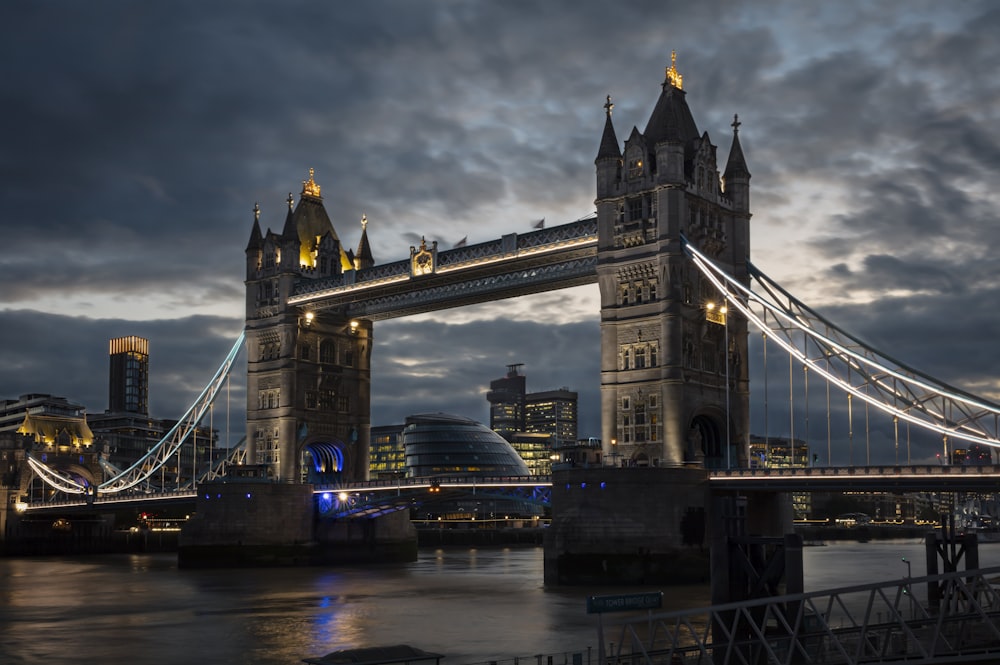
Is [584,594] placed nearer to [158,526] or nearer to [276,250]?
[276,250]

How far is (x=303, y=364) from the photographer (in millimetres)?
98250

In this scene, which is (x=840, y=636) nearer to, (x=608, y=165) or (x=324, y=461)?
(x=608, y=165)

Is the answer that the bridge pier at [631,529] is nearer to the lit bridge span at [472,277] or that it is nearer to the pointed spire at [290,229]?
the lit bridge span at [472,277]

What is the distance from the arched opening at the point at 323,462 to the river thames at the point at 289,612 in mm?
12000

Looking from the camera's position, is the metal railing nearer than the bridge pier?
Yes

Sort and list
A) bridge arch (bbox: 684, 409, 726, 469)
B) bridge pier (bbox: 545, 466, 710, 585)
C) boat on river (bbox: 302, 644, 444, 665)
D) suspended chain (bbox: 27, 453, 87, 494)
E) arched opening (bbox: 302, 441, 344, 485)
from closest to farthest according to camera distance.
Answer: boat on river (bbox: 302, 644, 444, 665) → bridge pier (bbox: 545, 466, 710, 585) → bridge arch (bbox: 684, 409, 726, 469) → arched opening (bbox: 302, 441, 344, 485) → suspended chain (bbox: 27, 453, 87, 494)

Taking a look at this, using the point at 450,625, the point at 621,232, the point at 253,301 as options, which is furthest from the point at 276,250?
the point at 450,625

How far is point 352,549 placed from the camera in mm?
96125

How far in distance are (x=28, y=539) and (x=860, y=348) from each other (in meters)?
89.1

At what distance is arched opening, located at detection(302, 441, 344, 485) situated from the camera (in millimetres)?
101812

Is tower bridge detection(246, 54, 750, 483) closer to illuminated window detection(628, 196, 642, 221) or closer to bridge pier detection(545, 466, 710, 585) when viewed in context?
illuminated window detection(628, 196, 642, 221)

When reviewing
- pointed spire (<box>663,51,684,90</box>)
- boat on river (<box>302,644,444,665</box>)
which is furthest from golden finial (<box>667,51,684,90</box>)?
boat on river (<box>302,644,444,665</box>)

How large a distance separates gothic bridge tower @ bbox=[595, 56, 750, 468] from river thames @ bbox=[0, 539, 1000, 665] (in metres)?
10.7

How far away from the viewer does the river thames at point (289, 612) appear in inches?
1704
